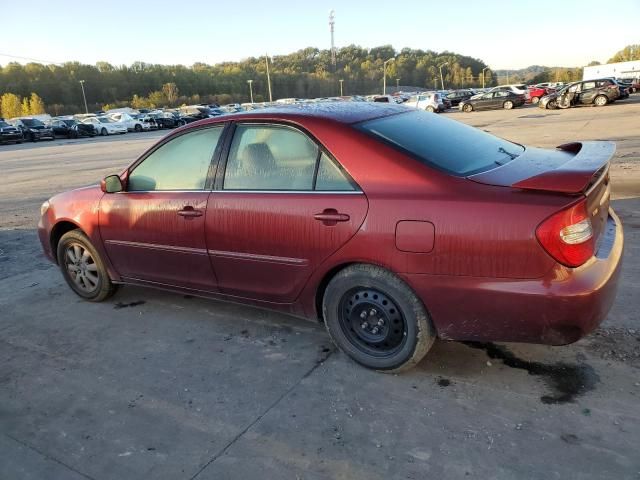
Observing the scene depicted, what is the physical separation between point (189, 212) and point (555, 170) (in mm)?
2393

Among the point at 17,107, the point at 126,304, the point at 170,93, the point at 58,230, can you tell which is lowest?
the point at 126,304

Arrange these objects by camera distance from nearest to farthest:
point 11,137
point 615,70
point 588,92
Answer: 1. point 588,92
2. point 11,137
3. point 615,70

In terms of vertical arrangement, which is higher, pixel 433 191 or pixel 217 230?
pixel 433 191

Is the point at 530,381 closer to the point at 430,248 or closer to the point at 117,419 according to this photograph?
the point at 430,248

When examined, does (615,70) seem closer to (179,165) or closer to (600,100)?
(600,100)

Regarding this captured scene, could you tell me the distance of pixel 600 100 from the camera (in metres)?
28.0

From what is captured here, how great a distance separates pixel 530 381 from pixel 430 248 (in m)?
1.01

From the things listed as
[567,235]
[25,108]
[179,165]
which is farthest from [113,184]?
[25,108]

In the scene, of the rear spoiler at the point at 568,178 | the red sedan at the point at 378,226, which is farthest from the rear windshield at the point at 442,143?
the rear spoiler at the point at 568,178

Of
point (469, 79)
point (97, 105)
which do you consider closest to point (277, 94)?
point (97, 105)

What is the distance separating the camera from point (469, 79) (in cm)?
14612

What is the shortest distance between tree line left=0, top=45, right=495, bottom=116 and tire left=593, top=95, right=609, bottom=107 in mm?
85928

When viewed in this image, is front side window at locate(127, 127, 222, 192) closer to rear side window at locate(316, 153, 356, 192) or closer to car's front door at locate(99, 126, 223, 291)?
car's front door at locate(99, 126, 223, 291)

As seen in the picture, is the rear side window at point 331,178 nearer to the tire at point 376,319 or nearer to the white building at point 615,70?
the tire at point 376,319
